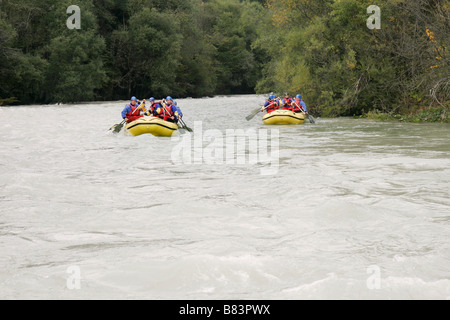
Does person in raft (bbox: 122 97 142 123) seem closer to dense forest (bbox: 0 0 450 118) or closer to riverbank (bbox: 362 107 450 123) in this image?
dense forest (bbox: 0 0 450 118)

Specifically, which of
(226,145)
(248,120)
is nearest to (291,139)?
(226,145)

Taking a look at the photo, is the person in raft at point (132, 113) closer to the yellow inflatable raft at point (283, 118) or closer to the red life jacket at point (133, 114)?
the red life jacket at point (133, 114)

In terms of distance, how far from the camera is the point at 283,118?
20.3 metres

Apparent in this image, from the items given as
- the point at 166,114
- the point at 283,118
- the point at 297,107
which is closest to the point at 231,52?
the point at 297,107

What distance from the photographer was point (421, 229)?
5.93 metres

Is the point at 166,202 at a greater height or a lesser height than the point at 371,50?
lesser

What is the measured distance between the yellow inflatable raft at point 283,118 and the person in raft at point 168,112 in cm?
463

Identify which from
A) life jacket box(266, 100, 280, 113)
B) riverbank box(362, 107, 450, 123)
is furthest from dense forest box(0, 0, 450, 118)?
life jacket box(266, 100, 280, 113)

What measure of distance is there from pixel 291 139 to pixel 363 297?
37.0ft

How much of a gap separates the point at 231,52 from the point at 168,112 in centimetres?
5294

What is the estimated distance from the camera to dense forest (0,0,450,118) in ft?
67.3

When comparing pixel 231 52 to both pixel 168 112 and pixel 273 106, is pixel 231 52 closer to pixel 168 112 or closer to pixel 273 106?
pixel 273 106
